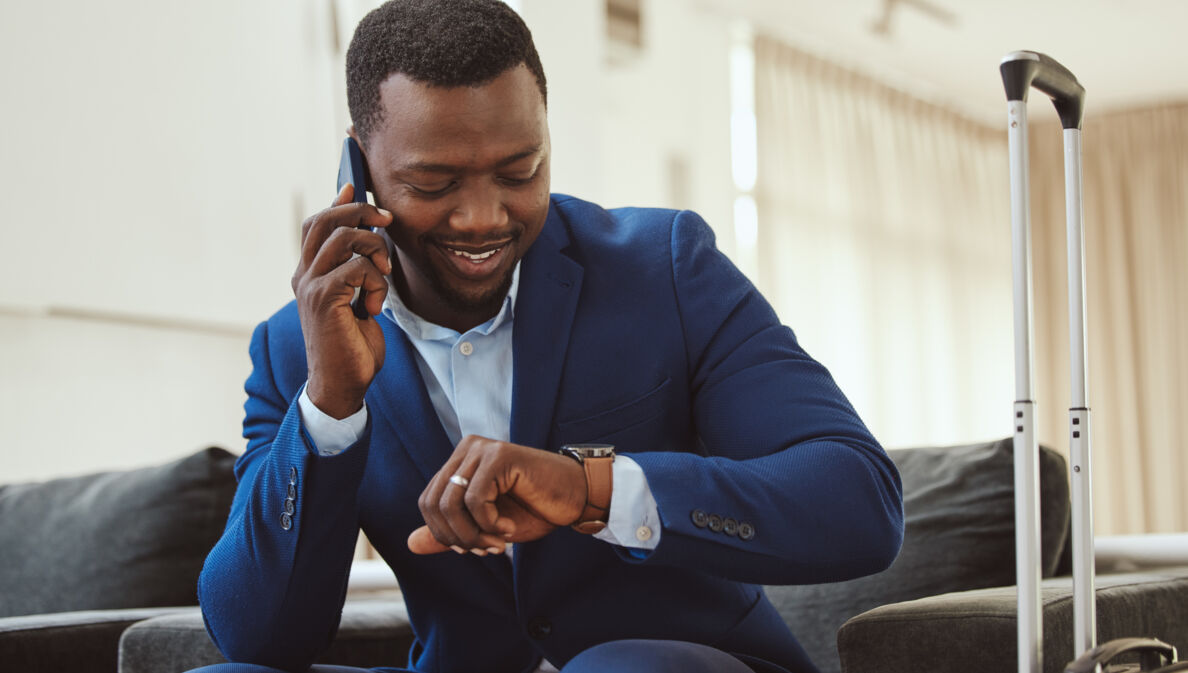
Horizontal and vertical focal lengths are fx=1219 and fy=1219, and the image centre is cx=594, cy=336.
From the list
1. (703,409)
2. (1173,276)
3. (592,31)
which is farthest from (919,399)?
(703,409)

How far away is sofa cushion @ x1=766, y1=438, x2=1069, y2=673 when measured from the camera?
1.96 meters

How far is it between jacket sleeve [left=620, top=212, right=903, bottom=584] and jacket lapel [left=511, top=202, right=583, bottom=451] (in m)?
0.15

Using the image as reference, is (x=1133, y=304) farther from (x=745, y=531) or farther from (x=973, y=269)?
(x=745, y=531)

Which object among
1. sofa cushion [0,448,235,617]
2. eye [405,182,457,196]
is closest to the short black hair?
eye [405,182,457,196]

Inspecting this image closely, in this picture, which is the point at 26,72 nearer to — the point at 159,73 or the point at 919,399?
the point at 159,73

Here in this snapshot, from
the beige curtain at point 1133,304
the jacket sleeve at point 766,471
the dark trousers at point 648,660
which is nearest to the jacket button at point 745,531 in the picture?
the jacket sleeve at point 766,471

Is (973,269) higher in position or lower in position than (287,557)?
higher

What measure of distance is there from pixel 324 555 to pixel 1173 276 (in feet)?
26.3

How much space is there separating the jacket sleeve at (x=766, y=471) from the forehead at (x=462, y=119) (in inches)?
12.5

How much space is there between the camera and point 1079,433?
1.28 metres

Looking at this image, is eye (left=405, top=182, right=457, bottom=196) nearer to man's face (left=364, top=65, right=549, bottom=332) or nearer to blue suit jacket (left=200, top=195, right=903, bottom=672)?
man's face (left=364, top=65, right=549, bottom=332)

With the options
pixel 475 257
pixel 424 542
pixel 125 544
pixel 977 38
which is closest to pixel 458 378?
pixel 475 257

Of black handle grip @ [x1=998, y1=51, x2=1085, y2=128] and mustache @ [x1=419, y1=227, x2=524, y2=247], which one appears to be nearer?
black handle grip @ [x1=998, y1=51, x2=1085, y2=128]

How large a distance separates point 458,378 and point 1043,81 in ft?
2.50
